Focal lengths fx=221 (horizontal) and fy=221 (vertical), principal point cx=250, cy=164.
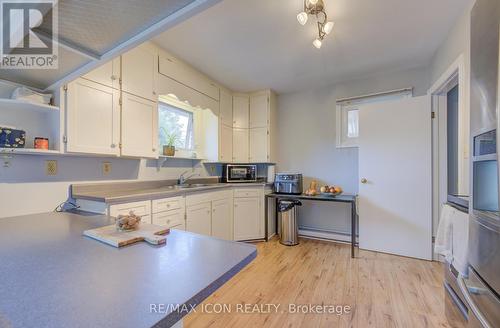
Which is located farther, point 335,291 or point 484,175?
point 335,291

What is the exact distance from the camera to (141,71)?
7.12 feet

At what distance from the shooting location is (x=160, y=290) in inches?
21.5

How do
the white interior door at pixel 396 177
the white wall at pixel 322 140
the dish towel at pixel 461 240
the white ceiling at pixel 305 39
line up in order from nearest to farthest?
the dish towel at pixel 461 240, the white ceiling at pixel 305 39, the white interior door at pixel 396 177, the white wall at pixel 322 140

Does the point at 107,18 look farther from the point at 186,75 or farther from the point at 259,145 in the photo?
the point at 259,145

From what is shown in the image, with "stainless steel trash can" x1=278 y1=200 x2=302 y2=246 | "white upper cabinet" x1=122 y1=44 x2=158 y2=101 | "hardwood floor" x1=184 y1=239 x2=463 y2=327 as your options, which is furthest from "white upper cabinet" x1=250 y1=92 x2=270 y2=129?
"hardwood floor" x1=184 y1=239 x2=463 y2=327

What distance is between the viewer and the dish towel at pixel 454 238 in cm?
106

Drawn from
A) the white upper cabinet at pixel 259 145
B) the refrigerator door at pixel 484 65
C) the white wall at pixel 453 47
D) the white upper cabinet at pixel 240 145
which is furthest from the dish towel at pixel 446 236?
the white upper cabinet at pixel 240 145

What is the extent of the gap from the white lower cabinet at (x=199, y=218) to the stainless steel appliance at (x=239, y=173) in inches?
33.4

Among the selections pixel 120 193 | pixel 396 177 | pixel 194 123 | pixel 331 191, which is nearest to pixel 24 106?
pixel 120 193

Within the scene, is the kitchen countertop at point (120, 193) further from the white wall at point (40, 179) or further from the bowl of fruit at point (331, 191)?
the bowl of fruit at point (331, 191)

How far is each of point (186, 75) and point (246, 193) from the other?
181cm

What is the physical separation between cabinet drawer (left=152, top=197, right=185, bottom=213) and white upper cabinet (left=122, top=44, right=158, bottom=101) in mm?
1057

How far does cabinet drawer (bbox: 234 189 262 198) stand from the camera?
3287 mm

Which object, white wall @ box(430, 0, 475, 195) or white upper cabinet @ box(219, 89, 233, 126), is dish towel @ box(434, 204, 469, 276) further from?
white upper cabinet @ box(219, 89, 233, 126)
